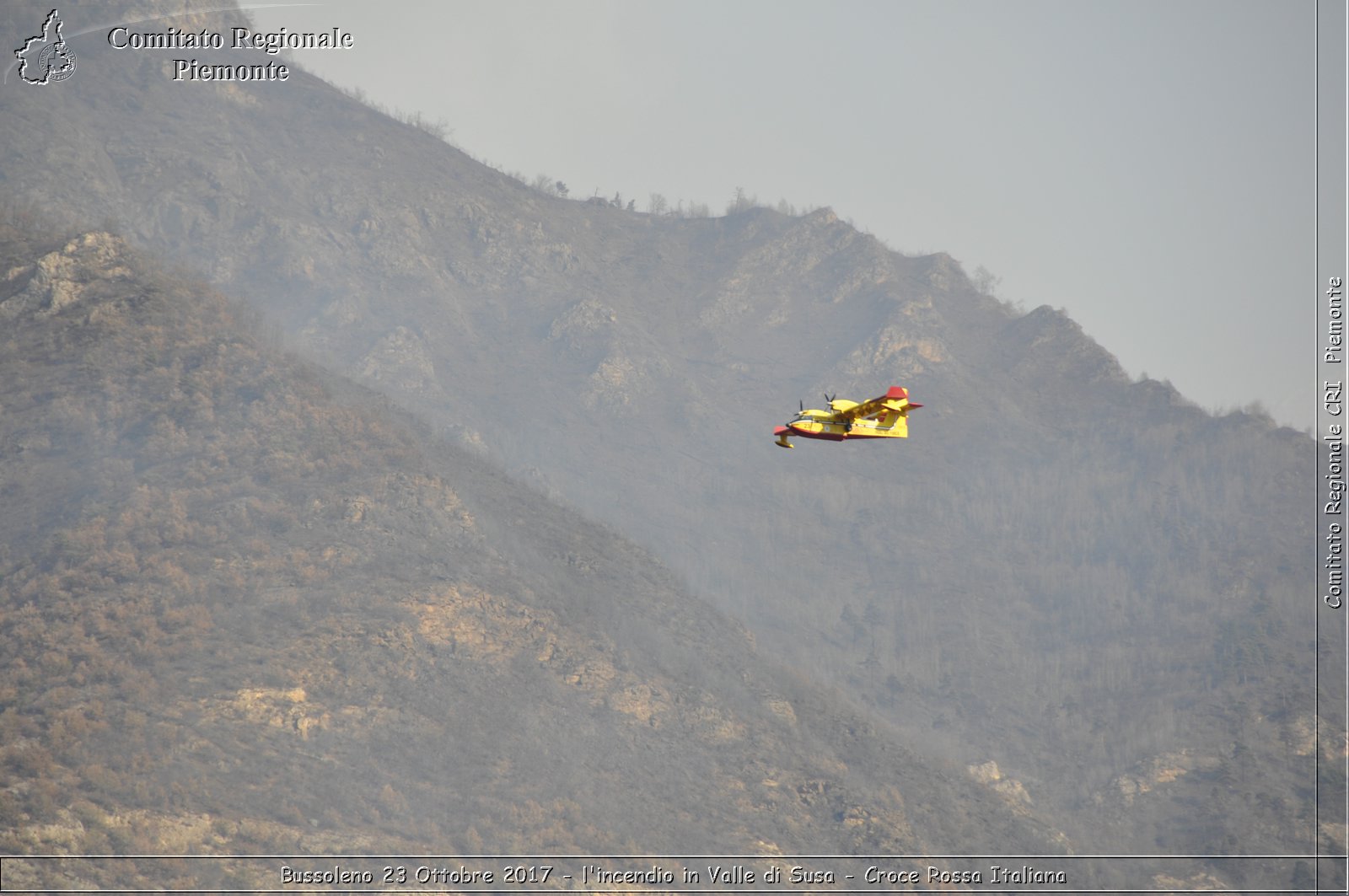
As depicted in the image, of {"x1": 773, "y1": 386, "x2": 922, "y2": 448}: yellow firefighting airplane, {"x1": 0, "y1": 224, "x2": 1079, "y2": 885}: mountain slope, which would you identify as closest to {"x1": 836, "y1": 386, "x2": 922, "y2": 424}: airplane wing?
{"x1": 773, "y1": 386, "x2": 922, "y2": 448}: yellow firefighting airplane

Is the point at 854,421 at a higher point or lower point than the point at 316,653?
higher

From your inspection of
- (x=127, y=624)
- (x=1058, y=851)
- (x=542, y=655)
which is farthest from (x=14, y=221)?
(x=1058, y=851)

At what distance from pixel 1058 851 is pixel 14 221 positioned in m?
134

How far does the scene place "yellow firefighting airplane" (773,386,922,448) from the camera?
5503 cm

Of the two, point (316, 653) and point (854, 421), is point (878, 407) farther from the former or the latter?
point (316, 653)

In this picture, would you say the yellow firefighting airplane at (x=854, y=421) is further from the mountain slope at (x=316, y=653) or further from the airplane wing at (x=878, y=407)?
the mountain slope at (x=316, y=653)

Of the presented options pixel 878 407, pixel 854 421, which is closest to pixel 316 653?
pixel 854 421

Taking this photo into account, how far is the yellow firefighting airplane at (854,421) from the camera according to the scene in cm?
5503

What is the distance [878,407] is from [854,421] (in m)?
1.90

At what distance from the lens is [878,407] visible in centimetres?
5512

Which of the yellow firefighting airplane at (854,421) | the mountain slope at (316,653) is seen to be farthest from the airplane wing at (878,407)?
the mountain slope at (316,653)

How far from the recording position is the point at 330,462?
384 ft

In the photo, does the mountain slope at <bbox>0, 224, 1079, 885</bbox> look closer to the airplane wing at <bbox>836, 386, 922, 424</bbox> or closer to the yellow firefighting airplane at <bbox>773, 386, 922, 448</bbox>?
the yellow firefighting airplane at <bbox>773, 386, 922, 448</bbox>

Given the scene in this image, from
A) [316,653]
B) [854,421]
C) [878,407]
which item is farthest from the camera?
[316,653]
